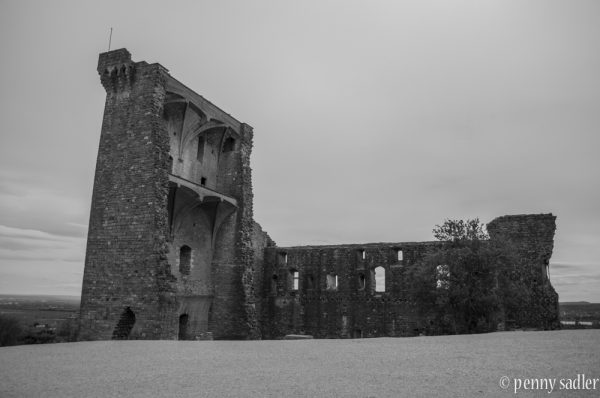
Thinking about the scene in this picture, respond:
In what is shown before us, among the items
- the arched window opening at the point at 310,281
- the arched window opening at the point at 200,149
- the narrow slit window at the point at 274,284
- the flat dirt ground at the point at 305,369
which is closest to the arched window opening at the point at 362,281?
the arched window opening at the point at 310,281

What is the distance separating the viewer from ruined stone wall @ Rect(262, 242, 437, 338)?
75.4ft

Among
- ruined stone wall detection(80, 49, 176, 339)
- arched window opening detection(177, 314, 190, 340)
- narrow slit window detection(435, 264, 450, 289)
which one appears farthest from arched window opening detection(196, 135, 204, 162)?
narrow slit window detection(435, 264, 450, 289)

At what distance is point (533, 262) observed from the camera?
20.5m

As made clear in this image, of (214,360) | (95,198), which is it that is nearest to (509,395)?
(214,360)

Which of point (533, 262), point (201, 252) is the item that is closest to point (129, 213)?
point (201, 252)

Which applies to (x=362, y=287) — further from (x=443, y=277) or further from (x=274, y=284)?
(x=443, y=277)

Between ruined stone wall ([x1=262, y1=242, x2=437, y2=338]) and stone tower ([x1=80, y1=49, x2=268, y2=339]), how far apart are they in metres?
4.48

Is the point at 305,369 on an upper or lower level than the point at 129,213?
lower

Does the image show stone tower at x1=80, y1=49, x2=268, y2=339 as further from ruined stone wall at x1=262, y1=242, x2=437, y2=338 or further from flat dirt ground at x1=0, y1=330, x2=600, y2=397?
ruined stone wall at x1=262, y1=242, x2=437, y2=338

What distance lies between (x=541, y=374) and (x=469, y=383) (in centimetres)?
153

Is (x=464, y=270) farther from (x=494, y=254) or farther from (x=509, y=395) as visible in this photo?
(x=509, y=395)

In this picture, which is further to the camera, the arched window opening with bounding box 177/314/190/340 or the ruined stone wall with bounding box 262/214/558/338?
the ruined stone wall with bounding box 262/214/558/338

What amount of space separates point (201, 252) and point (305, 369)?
13876mm

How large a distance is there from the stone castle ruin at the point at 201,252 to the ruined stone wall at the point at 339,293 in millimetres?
59
